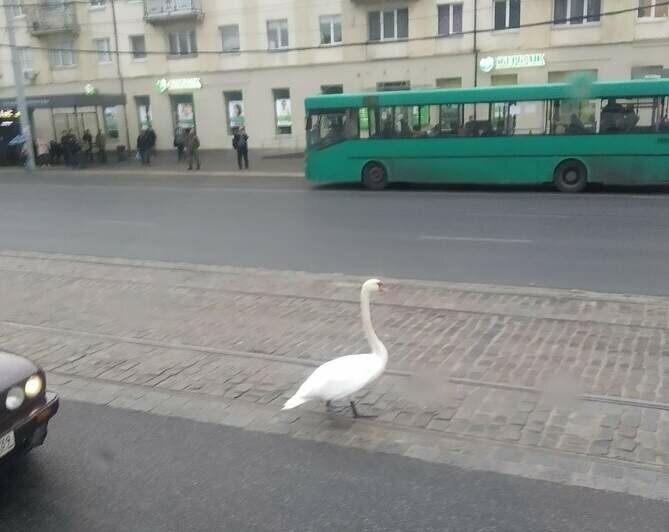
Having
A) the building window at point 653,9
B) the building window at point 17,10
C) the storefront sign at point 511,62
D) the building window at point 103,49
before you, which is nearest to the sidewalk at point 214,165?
the building window at point 103,49

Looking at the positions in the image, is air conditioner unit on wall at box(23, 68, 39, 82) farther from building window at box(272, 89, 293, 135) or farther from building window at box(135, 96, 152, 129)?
building window at box(272, 89, 293, 135)

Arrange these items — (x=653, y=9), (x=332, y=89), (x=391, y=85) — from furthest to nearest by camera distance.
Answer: (x=332, y=89), (x=391, y=85), (x=653, y=9)

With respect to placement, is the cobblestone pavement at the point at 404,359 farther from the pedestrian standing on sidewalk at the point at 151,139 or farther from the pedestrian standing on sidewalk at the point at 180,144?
the pedestrian standing on sidewalk at the point at 151,139

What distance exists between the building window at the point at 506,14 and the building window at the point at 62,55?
24377 millimetres

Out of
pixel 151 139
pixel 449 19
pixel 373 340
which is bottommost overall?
pixel 373 340

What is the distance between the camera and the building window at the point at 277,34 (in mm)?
34781

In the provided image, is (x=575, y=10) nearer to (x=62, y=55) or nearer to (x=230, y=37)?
(x=230, y=37)

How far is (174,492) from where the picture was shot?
4.18 m

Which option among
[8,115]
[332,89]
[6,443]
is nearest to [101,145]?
[8,115]

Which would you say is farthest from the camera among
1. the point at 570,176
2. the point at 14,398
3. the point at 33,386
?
the point at 570,176

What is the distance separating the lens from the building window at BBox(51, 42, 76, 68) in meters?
40.8

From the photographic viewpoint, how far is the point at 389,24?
32.4 m

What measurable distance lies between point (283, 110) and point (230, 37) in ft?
15.5

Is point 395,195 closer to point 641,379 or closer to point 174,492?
point 641,379
